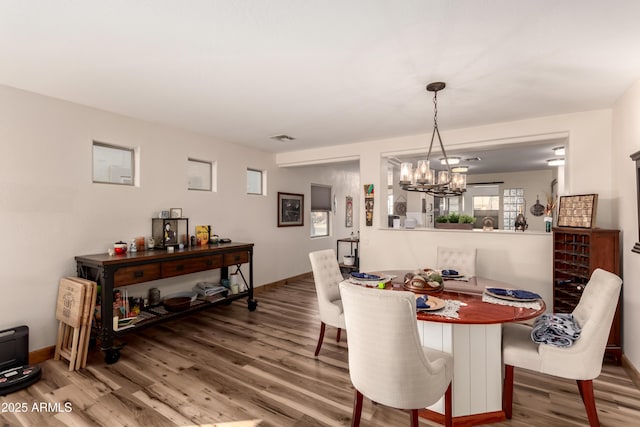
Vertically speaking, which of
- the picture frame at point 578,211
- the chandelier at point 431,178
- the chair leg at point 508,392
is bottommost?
the chair leg at point 508,392

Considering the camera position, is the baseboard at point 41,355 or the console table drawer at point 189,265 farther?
the console table drawer at point 189,265

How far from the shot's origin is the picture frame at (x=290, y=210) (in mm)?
5942

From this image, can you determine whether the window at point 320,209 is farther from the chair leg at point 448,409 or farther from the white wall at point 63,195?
the chair leg at point 448,409

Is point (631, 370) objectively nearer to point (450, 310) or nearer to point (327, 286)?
point (450, 310)

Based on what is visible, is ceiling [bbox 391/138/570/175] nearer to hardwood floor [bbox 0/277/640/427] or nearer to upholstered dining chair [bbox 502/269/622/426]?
upholstered dining chair [bbox 502/269/622/426]

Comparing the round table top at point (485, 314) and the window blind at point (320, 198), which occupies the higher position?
the window blind at point (320, 198)

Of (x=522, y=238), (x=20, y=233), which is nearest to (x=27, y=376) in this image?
(x=20, y=233)

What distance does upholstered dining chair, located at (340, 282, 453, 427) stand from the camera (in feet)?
5.19

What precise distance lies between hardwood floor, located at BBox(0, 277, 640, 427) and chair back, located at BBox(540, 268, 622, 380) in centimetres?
48

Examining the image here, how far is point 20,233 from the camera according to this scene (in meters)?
2.89

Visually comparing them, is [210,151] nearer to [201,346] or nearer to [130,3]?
[201,346]

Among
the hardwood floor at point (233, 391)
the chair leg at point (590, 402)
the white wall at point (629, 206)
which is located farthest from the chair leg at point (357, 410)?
the white wall at point (629, 206)

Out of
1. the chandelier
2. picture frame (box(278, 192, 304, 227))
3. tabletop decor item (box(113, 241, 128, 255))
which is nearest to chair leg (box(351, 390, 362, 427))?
the chandelier

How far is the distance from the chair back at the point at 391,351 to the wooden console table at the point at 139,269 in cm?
241
